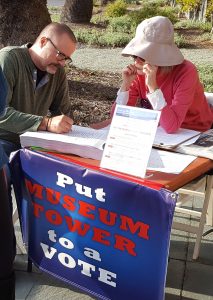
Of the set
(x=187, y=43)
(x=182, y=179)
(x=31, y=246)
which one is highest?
(x=182, y=179)

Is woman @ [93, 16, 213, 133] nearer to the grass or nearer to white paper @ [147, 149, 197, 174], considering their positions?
white paper @ [147, 149, 197, 174]

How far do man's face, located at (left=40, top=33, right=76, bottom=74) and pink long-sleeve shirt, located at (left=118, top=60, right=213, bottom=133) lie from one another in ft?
1.62

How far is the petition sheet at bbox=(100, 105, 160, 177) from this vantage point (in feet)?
6.62

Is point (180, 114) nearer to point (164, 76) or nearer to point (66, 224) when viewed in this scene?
point (164, 76)

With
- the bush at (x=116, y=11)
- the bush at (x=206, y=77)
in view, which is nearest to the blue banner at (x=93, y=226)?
the bush at (x=206, y=77)

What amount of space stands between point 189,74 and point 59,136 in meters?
0.88

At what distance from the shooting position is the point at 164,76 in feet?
9.23

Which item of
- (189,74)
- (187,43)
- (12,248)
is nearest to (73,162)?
(12,248)

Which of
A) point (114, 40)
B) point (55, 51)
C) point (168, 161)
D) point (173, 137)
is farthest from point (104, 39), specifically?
point (168, 161)

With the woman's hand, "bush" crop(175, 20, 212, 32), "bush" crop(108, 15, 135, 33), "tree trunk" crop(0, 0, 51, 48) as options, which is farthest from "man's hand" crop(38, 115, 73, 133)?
"bush" crop(175, 20, 212, 32)

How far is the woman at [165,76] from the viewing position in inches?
104

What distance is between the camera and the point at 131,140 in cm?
205

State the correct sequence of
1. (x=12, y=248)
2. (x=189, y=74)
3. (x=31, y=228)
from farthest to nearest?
(x=189, y=74) < (x=31, y=228) < (x=12, y=248)

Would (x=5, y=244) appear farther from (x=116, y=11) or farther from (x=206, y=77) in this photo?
(x=116, y=11)
